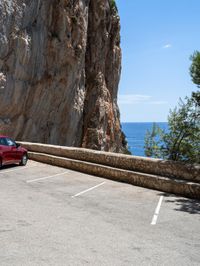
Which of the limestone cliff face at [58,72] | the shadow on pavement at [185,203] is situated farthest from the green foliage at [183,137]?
the limestone cliff face at [58,72]

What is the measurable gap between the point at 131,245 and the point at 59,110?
103 feet

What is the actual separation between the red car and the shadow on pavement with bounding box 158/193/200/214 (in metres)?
8.14

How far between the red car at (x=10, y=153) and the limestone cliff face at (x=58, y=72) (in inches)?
460

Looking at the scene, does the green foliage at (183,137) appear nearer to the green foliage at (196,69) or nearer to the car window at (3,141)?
the green foliage at (196,69)

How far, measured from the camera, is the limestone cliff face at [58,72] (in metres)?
28.7

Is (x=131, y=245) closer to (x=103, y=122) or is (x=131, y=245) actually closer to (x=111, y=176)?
(x=111, y=176)

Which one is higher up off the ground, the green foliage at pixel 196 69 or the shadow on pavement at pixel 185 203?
the green foliage at pixel 196 69

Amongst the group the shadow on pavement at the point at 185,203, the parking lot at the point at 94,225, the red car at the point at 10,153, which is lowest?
the shadow on pavement at the point at 185,203

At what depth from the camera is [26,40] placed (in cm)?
2961

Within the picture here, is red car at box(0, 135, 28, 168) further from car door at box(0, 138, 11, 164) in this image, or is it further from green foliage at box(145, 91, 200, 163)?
green foliage at box(145, 91, 200, 163)

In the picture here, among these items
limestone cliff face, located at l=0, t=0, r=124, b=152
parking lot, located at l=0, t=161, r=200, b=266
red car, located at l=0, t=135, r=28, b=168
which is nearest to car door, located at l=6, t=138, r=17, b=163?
red car, located at l=0, t=135, r=28, b=168

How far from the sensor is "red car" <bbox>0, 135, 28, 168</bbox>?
1587 cm

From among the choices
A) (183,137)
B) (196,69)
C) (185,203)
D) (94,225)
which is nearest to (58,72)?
(183,137)

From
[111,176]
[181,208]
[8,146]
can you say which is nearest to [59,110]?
[8,146]
